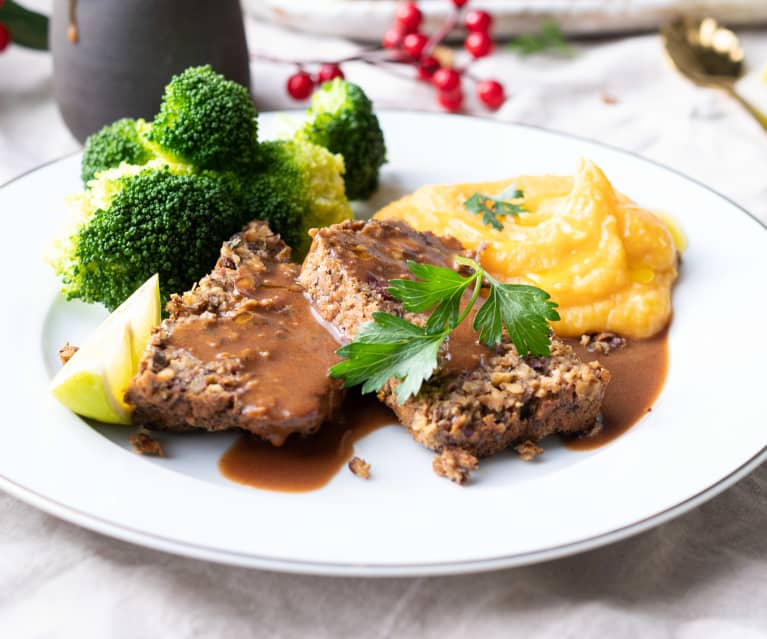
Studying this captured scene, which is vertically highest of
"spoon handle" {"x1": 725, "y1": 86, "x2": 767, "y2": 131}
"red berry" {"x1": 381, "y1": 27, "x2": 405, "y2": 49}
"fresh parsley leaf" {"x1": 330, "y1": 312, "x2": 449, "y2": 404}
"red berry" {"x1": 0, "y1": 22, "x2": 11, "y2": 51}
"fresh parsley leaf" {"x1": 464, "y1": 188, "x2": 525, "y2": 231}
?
"fresh parsley leaf" {"x1": 330, "y1": 312, "x2": 449, "y2": 404}

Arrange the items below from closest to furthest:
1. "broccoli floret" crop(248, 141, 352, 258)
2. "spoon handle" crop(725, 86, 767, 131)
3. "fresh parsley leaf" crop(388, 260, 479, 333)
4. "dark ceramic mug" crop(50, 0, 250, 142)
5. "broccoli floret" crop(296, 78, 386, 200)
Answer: "fresh parsley leaf" crop(388, 260, 479, 333), "broccoli floret" crop(248, 141, 352, 258), "broccoli floret" crop(296, 78, 386, 200), "dark ceramic mug" crop(50, 0, 250, 142), "spoon handle" crop(725, 86, 767, 131)

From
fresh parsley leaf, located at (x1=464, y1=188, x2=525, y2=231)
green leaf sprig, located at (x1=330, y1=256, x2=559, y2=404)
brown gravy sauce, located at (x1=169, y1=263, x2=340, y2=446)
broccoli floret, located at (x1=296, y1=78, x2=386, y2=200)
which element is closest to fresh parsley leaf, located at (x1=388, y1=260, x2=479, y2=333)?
green leaf sprig, located at (x1=330, y1=256, x2=559, y2=404)

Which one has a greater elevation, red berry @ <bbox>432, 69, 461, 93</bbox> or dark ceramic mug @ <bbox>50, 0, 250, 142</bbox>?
dark ceramic mug @ <bbox>50, 0, 250, 142</bbox>

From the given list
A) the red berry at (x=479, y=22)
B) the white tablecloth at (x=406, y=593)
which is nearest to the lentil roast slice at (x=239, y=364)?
the white tablecloth at (x=406, y=593)

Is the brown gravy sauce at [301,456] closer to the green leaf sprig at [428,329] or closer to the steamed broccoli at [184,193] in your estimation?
the green leaf sprig at [428,329]

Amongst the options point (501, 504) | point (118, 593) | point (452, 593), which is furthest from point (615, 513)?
point (118, 593)

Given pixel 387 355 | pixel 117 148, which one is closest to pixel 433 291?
pixel 387 355

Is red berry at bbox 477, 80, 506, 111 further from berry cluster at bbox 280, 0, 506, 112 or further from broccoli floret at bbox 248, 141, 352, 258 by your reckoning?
broccoli floret at bbox 248, 141, 352, 258
